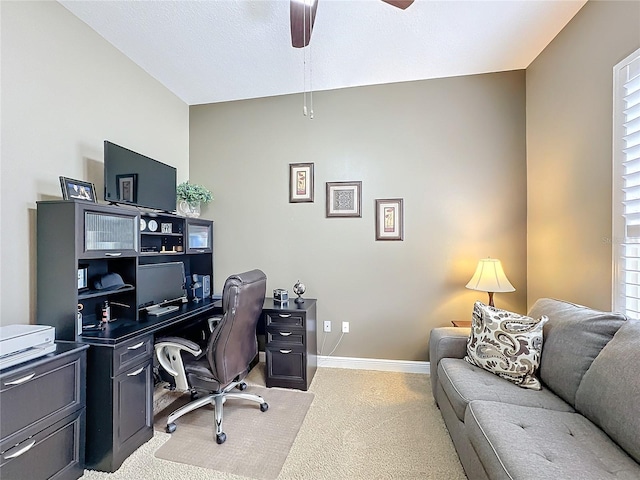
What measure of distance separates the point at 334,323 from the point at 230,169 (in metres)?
2.12

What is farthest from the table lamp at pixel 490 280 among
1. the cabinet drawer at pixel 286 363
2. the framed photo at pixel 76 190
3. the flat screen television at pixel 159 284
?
the framed photo at pixel 76 190

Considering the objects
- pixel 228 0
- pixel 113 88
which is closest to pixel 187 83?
pixel 113 88

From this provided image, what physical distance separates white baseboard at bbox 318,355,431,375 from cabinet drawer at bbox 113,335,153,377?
1.74m

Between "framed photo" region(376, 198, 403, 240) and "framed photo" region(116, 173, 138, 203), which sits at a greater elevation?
"framed photo" region(116, 173, 138, 203)

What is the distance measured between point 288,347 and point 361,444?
102 centimetres

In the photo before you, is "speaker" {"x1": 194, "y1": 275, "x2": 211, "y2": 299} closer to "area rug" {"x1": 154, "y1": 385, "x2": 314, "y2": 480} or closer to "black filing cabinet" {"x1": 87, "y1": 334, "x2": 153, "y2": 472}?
"area rug" {"x1": 154, "y1": 385, "x2": 314, "y2": 480}

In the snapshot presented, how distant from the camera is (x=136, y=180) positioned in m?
2.37

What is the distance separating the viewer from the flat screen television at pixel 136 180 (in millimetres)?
2152

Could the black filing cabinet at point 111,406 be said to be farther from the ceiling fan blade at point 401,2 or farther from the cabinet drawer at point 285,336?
the ceiling fan blade at point 401,2

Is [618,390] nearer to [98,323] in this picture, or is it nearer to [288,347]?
[288,347]

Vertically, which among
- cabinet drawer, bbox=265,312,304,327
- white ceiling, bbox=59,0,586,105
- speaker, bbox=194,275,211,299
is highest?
white ceiling, bbox=59,0,586,105

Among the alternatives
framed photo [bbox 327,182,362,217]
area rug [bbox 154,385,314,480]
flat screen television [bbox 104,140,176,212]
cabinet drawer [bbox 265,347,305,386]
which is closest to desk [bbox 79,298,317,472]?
area rug [bbox 154,385,314,480]

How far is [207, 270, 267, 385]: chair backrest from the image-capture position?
6.13ft

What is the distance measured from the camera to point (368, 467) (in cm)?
169
